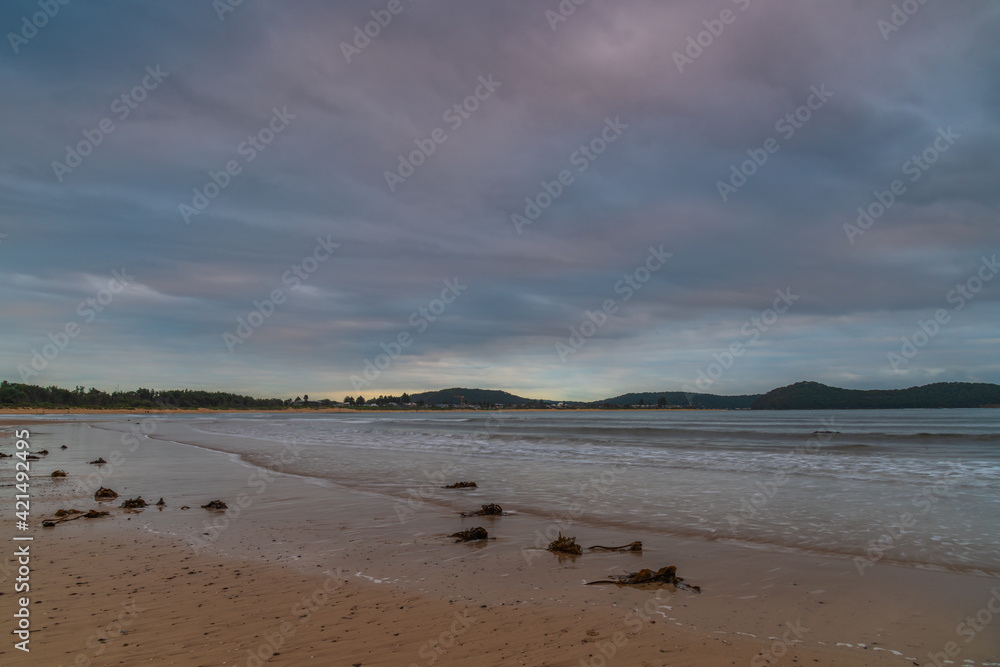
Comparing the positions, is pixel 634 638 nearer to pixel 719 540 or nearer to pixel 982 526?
pixel 719 540

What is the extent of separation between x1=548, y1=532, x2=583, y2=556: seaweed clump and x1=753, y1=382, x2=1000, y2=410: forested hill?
498 feet

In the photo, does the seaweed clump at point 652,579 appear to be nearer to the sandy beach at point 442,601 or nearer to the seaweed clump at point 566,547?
the sandy beach at point 442,601

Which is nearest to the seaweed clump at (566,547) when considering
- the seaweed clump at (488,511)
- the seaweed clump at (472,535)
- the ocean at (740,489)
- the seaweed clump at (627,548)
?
the seaweed clump at (627,548)

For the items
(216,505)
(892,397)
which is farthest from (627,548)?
(892,397)

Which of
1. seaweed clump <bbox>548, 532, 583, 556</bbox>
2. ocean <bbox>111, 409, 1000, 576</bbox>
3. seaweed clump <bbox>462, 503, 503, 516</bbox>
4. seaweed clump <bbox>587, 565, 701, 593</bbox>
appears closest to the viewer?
seaweed clump <bbox>587, 565, 701, 593</bbox>

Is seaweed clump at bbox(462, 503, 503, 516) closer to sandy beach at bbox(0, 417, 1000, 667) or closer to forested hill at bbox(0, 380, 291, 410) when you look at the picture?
sandy beach at bbox(0, 417, 1000, 667)

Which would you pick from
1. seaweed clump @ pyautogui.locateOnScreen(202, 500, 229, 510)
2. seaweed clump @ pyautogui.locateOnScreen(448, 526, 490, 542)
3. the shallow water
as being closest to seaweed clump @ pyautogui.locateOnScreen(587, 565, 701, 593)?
seaweed clump @ pyautogui.locateOnScreen(448, 526, 490, 542)

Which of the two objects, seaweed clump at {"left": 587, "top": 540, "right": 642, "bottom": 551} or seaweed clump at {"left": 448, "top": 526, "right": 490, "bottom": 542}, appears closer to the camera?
seaweed clump at {"left": 587, "top": 540, "right": 642, "bottom": 551}

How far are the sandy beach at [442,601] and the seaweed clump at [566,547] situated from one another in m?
0.25

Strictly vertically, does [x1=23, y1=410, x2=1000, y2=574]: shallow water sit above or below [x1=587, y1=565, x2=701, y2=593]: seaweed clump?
below

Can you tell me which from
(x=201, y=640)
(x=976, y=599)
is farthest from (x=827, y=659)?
(x=201, y=640)

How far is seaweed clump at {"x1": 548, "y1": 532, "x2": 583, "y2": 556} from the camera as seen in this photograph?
8.24 metres

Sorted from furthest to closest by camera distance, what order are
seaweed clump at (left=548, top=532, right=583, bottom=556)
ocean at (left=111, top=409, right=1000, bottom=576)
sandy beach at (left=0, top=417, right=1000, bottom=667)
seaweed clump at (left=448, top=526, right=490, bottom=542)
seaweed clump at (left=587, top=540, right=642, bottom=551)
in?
1. ocean at (left=111, top=409, right=1000, bottom=576)
2. seaweed clump at (left=448, top=526, right=490, bottom=542)
3. seaweed clump at (left=587, top=540, right=642, bottom=551)
4. seaweed clump at (left=548, top=532, right=583, bottom=556)
5. sandy beach at (left=0, top=417, right=1000, bottom=667)

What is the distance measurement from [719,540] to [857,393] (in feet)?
539
